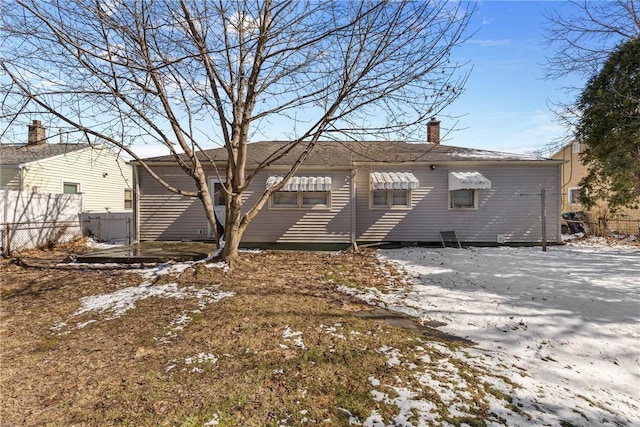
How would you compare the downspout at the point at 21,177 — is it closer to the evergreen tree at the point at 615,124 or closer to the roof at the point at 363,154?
the roof at the point at 363,154

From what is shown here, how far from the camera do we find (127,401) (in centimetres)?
276

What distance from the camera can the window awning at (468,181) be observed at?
1099 cm

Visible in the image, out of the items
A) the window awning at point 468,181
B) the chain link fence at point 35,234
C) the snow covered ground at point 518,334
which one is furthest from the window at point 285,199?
the chain link fence at point 35,234

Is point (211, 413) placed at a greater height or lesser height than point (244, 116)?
lesser

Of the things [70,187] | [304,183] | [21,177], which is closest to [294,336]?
[304,183]

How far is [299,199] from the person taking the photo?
38.6 feet

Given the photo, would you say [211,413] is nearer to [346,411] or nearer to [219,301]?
[346,411]

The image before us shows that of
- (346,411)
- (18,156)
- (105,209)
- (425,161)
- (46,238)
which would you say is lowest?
(346,411)

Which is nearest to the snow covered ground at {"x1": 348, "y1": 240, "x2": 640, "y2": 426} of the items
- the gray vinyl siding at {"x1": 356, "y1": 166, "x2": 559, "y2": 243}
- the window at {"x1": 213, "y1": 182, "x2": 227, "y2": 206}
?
the gray vinyl siding at {"x1": 356, "y1": 166, "x2": 559, "y2": 243}

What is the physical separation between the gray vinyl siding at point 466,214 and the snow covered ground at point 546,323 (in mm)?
2922

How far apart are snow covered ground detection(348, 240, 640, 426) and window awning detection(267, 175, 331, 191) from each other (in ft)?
12.2

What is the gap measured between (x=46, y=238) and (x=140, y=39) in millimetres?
10253

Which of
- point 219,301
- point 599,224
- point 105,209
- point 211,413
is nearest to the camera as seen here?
point 211,413

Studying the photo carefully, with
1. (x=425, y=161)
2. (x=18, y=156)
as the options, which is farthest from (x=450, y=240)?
(x=18, y=156)
